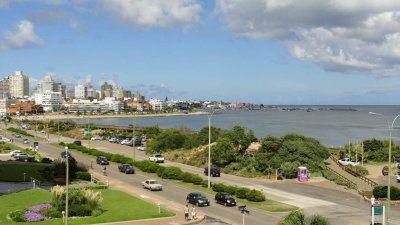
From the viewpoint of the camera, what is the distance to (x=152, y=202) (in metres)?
43.1

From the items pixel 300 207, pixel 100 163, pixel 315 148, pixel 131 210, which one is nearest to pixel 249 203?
pixel 300 207

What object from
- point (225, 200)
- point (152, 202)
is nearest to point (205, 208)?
point (225, 200)

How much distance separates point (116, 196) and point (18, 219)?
38.0 feet

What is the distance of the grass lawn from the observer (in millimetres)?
34844

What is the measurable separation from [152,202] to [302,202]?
1316 cm

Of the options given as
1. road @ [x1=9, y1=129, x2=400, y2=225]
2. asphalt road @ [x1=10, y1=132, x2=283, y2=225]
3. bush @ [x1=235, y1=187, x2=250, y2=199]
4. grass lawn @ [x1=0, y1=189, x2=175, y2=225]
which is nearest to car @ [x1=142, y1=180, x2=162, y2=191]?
asphalt road @ [x1=10, y1=132, x2=283, y2=225]

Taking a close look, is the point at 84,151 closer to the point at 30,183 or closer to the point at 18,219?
the point at 30,183

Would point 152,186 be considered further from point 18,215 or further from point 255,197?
point 18,215

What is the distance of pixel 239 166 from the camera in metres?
65.0

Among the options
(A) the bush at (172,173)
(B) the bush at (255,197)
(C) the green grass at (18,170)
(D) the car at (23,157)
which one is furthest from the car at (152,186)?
(D) the car at (23,157)

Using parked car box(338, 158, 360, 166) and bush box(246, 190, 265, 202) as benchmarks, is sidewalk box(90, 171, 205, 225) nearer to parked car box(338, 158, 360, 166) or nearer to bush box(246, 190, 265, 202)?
bush box(246, 190, 265, 202)

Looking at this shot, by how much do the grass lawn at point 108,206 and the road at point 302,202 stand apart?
4406 mm

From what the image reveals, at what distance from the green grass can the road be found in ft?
40.3

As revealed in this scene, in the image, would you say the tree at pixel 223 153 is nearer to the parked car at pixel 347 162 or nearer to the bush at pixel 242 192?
the parked car at pixel 347 162
